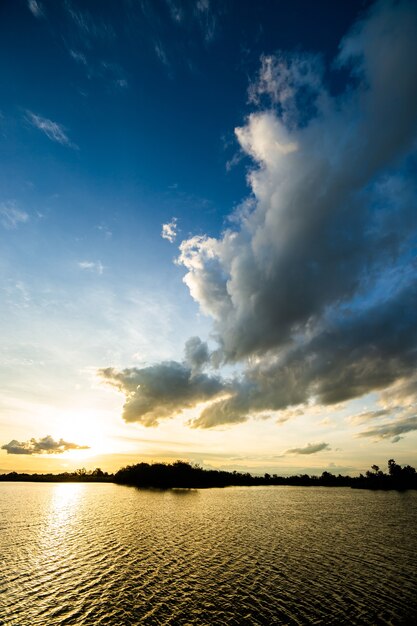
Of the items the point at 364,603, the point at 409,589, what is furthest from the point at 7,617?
the point at 409,589

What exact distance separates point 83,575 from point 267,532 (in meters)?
42.4

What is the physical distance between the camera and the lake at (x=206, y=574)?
28625 mm

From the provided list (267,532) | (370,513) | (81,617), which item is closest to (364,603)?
(81,617)

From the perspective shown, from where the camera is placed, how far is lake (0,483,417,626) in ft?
93.9

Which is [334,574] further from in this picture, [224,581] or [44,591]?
[44,591]

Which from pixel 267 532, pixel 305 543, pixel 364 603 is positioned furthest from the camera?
pixel 267 532

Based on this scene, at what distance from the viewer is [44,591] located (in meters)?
33.7

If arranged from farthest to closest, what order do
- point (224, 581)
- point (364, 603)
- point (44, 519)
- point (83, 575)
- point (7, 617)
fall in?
point (44, 519) → point (83, 575) → point (224, 581) → point (364, 603) → point (7, 617)

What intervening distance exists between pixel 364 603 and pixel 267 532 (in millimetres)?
39929

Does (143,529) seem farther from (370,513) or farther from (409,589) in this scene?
(370,513)

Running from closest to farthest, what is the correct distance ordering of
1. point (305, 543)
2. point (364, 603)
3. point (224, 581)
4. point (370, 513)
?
1. point (364, 603)
2. point (224, 581)
3. point (305, 543)
4. point (370, 513)

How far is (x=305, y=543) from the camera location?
56.9m

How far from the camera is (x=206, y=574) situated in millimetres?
39219

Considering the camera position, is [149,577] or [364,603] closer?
[364,603]
